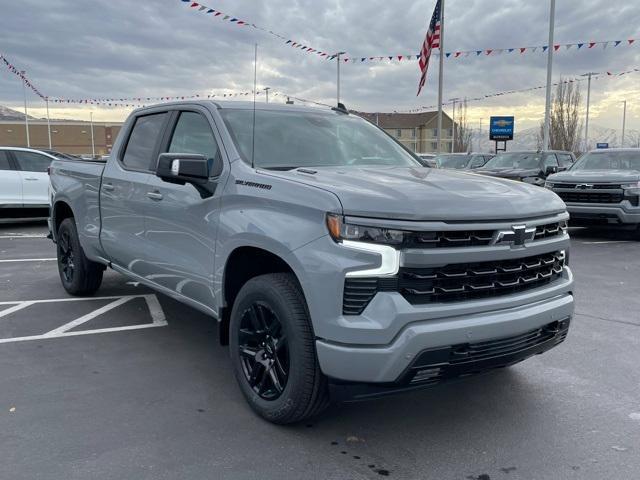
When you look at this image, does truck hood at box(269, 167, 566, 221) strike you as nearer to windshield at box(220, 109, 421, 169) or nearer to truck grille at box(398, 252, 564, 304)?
truck grille at box(398, 252, 564, 304)

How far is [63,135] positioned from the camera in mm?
92250

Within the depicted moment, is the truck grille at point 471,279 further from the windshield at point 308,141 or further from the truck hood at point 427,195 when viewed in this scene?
the windshield at point 308,141

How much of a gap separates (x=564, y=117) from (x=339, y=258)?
5377 centimetres

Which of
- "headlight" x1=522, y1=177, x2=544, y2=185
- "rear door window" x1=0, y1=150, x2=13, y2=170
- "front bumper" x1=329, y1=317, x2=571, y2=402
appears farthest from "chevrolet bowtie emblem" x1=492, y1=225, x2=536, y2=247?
"rear door window" x1=0, y1=150, x2=13, y2=170

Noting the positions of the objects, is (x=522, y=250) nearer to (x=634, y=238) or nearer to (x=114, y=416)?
(x=114, y=416)

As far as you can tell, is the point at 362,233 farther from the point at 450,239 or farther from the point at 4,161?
the point at 4,161

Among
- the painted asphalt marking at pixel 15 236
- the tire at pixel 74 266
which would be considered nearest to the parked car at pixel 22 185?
the painted asphalt marking at pixel 15 236

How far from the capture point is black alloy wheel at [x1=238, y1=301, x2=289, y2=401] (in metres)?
3.32

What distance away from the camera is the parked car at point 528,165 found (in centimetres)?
1417

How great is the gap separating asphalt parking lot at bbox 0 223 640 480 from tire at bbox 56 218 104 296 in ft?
2.73

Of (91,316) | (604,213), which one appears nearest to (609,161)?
(604,213)

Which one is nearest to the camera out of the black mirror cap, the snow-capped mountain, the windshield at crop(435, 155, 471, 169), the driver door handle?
the black mirror cap

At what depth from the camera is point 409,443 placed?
10.7 ft

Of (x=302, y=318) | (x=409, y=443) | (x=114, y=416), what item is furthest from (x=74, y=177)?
(x=409, y=443)
